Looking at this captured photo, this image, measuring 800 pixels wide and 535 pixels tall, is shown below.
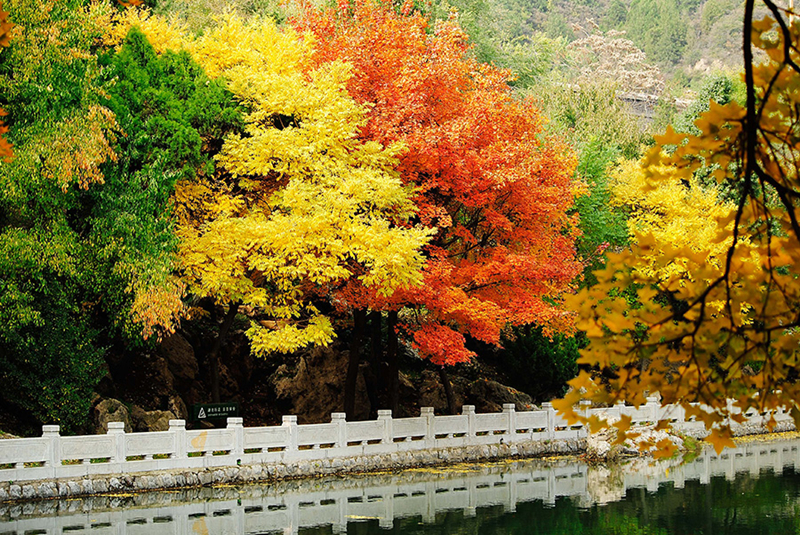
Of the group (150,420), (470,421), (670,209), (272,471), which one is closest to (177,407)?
(150,420)

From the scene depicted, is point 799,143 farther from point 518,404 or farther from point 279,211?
point 518,404

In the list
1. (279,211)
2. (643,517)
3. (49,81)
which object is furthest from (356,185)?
(643,517)

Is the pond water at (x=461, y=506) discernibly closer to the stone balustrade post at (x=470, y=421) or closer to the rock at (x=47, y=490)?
the rock at (x=47, y=490)

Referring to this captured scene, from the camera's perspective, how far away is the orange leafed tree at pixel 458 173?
18.8 metres

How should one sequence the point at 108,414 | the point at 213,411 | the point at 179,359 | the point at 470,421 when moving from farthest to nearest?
the point at 179,359, the point at 470,421, the point at 213,411, the point at 108,414

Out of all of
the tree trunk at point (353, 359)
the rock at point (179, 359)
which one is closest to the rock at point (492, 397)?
the tree trunk at point (353, 359)

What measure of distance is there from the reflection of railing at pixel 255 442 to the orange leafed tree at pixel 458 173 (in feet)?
6.86

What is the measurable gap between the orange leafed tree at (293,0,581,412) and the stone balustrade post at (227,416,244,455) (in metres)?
3.56

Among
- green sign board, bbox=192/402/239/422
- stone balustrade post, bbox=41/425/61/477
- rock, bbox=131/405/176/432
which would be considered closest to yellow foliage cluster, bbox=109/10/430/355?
green sign board, bbox=192/402/239/422

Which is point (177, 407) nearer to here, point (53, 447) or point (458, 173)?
point (53, 447)

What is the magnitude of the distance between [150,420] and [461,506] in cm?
657

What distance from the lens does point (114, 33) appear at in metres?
18.6

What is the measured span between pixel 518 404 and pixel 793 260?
21.4 meters

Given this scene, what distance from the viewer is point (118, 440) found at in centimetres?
1502
